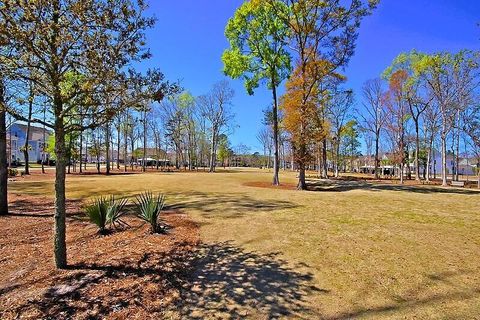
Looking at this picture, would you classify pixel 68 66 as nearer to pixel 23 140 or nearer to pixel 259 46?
pixel 259 46

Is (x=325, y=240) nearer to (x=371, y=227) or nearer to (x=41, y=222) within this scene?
(x=371, y=227)

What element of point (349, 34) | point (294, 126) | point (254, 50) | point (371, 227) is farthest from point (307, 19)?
point (371, 227)

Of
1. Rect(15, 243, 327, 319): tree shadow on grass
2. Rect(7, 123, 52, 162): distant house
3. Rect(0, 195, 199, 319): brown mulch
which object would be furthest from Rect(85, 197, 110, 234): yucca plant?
Rect(7, 123, 52, 162): distant house

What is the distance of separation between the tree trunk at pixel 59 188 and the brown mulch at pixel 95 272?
0.92ft

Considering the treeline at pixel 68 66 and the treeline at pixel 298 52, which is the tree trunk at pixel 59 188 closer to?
the treeline at pixel 68 66

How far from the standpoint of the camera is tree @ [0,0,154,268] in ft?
14.1

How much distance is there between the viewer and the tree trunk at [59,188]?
16.4 ft

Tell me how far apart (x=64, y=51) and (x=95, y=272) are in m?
3.70

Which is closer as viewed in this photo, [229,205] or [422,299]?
[422,299]

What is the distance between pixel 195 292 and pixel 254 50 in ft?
67.4

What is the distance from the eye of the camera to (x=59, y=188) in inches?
201

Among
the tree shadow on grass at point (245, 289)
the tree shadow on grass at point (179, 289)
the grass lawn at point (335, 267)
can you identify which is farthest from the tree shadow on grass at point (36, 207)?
the tree shadow on grass at point (245, 289)

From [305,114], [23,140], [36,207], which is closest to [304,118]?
[305,114]

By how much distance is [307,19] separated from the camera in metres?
19.2
